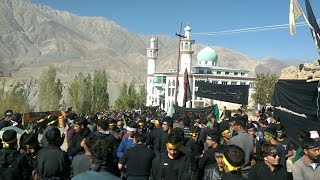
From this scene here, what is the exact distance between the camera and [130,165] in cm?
691

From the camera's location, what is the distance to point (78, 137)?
25.8ft

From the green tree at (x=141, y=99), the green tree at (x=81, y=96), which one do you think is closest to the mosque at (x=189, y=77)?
the green tree at (x=141, y=99)

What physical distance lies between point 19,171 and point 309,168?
3.99 meters

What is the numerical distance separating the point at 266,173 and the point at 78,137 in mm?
3768

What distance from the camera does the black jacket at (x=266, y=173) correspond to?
543 cm

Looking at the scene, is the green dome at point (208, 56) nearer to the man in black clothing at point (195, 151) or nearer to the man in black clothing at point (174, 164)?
the man in black clothing at point (195, 151)

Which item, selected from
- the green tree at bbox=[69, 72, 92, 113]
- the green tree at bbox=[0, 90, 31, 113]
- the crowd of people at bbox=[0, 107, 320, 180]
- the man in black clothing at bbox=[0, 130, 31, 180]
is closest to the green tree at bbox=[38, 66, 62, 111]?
the green tree at bbox=[0, 90, 31, 113]

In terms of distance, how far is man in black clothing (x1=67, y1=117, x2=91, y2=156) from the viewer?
761 centimetres

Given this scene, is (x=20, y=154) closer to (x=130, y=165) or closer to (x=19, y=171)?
(x=19, y=171)

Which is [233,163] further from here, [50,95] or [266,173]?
[50,95]

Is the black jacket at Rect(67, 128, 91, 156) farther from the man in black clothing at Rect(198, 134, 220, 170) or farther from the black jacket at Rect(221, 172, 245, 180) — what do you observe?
the black jacket at Rect(221, 172, 245, 180)

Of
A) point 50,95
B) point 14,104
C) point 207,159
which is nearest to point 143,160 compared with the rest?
point 207,159

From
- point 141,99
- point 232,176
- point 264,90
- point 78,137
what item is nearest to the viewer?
point 232,176

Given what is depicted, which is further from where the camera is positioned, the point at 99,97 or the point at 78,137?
the point at 99,97
